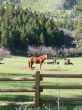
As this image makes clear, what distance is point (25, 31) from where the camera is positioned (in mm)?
128750

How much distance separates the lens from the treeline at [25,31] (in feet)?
407

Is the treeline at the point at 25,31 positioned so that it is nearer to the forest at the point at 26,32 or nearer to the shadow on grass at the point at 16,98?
the forest at the point at 26,32

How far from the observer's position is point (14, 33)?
4921 inches

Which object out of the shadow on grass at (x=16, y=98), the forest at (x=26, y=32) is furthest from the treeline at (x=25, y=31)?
the shadow on grass at (x=16, y=98)

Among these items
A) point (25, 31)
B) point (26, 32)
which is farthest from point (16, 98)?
point (26, 32)

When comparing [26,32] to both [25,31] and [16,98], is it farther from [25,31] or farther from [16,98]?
[16,98]

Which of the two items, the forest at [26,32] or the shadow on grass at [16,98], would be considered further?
the forest at [26,32]

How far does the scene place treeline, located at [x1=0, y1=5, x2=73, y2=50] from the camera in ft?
407

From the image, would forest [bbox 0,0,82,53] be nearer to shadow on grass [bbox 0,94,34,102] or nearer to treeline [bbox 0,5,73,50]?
treeline [bbox 0,5,73,50]

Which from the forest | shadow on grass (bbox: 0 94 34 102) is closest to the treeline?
the forest

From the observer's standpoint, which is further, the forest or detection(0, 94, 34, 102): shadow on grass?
the forest

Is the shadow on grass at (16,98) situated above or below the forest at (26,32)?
above

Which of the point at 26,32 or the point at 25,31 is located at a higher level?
the point at 25,31

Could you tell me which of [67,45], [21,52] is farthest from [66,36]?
[21,52]
